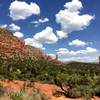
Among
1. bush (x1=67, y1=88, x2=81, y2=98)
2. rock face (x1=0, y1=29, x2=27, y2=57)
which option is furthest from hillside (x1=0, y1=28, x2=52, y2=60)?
bush (x1=67, y1=88, x2=81, y2=98)

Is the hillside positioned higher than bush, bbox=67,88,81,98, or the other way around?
the hillside

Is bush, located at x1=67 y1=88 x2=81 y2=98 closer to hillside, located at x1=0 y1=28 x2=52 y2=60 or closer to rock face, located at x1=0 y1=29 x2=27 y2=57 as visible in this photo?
hillside, located at x1=0 y1=28 x2=52 y2=60

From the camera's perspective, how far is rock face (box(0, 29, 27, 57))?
75.1 metres

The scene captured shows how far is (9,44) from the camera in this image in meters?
80.7

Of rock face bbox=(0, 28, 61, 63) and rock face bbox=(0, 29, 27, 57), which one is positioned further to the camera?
rock face bbox=(0, 29, 27, 57)

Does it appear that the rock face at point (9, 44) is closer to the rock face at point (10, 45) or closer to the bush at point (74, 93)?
the rock face at point (10, 45)

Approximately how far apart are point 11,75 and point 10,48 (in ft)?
120

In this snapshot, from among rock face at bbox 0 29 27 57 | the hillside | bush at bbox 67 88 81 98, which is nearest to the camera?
bush at bbox 67 88 81 98

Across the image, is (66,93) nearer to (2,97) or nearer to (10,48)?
(2,97)

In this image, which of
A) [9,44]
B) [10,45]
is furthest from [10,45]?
[9,44]

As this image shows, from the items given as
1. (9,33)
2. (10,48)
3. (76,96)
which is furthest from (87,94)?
(9,33)

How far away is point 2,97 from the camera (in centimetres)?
1569

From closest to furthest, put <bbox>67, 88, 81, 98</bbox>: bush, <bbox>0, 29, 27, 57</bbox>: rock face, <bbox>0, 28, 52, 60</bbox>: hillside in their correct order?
1. <bbox>67, 88, 81, 98</bbox>: bush
2. <bbox>0, 28, 52, 60</bbox>: hillside
3. <bbox>0, 29, 27, 57</bbox>: rock face

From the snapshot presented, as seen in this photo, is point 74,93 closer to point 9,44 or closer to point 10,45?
point 10,45
